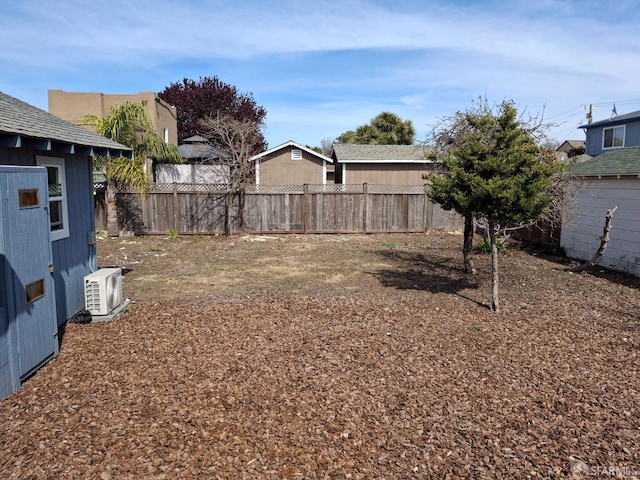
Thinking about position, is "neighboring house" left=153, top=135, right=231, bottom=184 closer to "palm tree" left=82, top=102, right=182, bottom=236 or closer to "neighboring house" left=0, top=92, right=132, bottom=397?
"palm tree" left=82, top=102, right=182, bottom=236

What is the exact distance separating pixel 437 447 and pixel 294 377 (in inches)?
64.5

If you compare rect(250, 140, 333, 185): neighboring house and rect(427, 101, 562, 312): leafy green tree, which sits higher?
rect(250, 140, 333, 185): neighboring house

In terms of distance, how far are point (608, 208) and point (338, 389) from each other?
961 cm

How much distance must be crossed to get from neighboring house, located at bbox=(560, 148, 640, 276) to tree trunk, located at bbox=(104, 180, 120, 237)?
13.1 m

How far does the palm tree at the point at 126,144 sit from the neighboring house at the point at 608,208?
12268mm

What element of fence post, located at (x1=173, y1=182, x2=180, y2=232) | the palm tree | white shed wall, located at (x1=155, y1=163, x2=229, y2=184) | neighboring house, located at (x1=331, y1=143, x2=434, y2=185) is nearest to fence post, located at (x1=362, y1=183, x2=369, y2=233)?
fence post, located at (x1=173, y1=182, x2=180, y2=232)

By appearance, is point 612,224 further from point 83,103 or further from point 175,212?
point 83,103

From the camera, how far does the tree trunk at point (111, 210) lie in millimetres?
14305

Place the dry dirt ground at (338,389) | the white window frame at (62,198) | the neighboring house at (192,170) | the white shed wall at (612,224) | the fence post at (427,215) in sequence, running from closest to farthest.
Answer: the dry dirt ground at (338,389)
the white window frame at (62,198)
the white shed wall at (612,224)
the fence post at (427,215)
the neighboring house at (192,170)

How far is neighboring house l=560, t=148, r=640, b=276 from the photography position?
9.94 metres

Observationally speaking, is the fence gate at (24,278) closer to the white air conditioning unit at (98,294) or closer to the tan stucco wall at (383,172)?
the white air conditioning unit at (98,294)

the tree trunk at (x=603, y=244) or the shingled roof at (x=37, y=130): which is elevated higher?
the shingled roof at (x=37, y=130)

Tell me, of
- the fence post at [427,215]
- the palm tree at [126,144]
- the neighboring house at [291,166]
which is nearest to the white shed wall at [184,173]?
the neighboring house at [291,166]

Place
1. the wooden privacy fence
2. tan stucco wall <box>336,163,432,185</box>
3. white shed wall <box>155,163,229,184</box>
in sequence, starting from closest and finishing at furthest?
the wooden privacy fence, white shed wall <box>155,163,229,184</box>, tan stucco wall <box>336,163,432,185</box>
